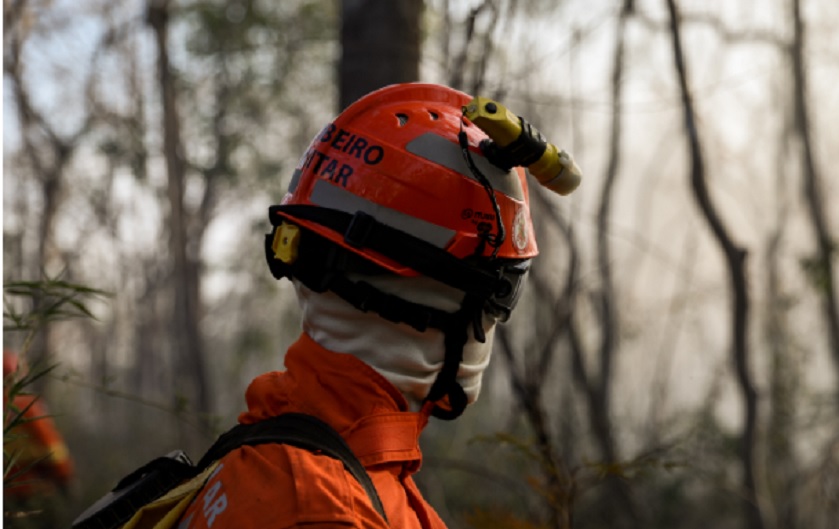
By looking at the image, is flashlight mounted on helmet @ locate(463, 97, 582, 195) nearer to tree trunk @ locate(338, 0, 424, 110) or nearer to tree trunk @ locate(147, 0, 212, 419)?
tree trunk @ locate(338, 0, 424, 110)

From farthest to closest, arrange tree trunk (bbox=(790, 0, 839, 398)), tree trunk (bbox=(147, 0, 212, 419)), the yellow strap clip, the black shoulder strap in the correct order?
tree trunk (bbox=(147, 0, 212, 419)) → tree trunk (bbox=(790, 0, 839, 398)) → the yellow strap clip → the black shoulder strap

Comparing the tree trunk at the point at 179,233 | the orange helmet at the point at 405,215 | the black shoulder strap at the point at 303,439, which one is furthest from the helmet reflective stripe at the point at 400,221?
the tree trunk at the point at 179,233

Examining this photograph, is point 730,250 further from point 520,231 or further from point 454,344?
point 454,344

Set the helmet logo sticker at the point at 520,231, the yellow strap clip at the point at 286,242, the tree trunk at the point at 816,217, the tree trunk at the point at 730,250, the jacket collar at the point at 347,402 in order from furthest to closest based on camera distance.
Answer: the tree trunk at the point at 816,217, the tree trunk at the point at 730,250, the helmet logo sticker at the point at 520,231, the yellow strap clip at the point at 286,242, the jacket collar at the point at 347,402

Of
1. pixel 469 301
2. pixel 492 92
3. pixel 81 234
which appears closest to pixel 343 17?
pixel 492 92

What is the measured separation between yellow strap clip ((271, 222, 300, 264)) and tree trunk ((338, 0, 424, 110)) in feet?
4.81

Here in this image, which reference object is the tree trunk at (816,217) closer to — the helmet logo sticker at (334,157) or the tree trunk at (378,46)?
the tree trunk at (378,46)

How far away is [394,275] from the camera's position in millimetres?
1845

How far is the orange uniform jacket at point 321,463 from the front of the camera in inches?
58.7

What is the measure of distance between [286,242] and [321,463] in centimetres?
51

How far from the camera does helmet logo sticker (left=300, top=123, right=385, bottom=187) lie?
76.1 inches

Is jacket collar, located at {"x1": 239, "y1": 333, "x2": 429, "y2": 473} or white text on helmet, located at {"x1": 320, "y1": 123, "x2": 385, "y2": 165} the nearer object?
jacket collar, located at {"x1": 239, "y1": 333, "x2": 429, "y2": 473}

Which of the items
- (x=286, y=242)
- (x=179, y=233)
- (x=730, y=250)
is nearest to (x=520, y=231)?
(x=286, y=242)

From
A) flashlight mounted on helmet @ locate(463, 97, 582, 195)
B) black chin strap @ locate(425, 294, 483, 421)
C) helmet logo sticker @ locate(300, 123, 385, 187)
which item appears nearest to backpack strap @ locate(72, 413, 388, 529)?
black chin strap @ locate(425, 294, 483, 421)
